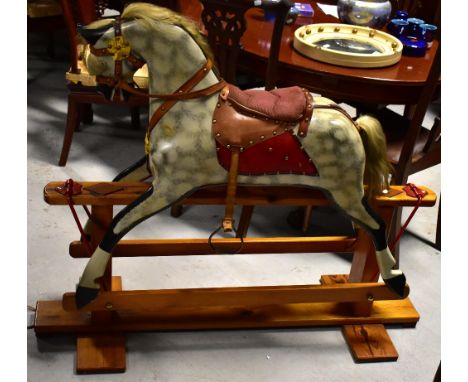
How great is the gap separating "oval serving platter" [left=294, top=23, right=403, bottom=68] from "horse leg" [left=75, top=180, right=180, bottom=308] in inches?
38.8

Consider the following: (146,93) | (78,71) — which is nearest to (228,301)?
(146,93)

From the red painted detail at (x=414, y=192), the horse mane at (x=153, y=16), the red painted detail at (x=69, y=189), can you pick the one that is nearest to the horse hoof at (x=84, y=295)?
the red painted detail at (x=69, y=189)

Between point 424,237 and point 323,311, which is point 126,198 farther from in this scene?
point 424,237

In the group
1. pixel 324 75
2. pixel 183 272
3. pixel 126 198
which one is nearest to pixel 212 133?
pixel 126 198

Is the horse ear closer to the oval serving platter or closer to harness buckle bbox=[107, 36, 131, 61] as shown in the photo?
harness buckle bbox=[107, 36, 131, 61]

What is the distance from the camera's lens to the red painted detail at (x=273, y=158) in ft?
6.19

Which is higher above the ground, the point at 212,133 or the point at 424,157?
the point at 212,133

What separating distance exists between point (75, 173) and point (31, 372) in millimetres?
1345

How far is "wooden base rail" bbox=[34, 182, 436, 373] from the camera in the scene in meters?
2.06

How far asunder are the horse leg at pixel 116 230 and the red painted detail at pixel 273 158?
0.72 feet

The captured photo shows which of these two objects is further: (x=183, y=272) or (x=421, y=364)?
(x=183, y=272)

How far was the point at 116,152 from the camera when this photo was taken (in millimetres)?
3473

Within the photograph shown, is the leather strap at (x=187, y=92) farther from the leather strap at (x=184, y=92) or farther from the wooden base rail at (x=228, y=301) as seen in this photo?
the wooden base rail at (x=228, y=301)

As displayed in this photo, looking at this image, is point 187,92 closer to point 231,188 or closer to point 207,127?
point 207,127
